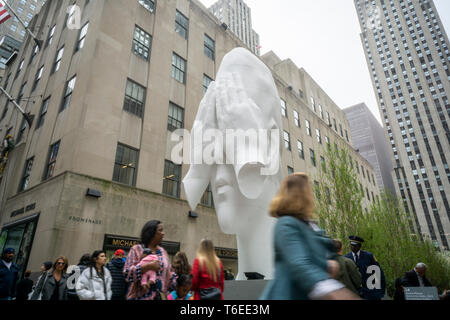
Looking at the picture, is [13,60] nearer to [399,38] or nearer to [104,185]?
[104,185]

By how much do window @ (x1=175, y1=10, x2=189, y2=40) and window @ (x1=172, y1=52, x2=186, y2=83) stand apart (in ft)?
6.74

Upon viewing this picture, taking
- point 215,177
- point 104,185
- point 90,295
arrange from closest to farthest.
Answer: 1. point 90,295
2. point 215,177
3. point 104,185

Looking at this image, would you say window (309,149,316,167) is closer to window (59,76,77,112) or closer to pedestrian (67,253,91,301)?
window (59,76,77,112)

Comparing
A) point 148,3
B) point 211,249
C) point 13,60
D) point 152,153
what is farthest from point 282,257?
point 13,60

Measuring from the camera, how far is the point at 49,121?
15.2 metres

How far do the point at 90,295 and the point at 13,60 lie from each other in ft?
106

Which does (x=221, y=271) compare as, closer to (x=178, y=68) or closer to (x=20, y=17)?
(x=178, y=68)

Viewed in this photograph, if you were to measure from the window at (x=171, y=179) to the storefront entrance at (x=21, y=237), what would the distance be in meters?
5.82

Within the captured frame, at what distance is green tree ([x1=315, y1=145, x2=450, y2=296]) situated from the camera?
48.2ft

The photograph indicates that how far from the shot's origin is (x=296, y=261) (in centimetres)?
147

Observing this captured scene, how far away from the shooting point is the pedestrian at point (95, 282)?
4.32m

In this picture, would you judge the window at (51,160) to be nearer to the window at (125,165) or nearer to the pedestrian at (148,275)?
the window at (125,165)

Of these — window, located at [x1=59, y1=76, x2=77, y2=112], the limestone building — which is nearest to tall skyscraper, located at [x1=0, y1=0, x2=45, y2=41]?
the limestone building

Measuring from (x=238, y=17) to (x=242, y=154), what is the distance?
111m
